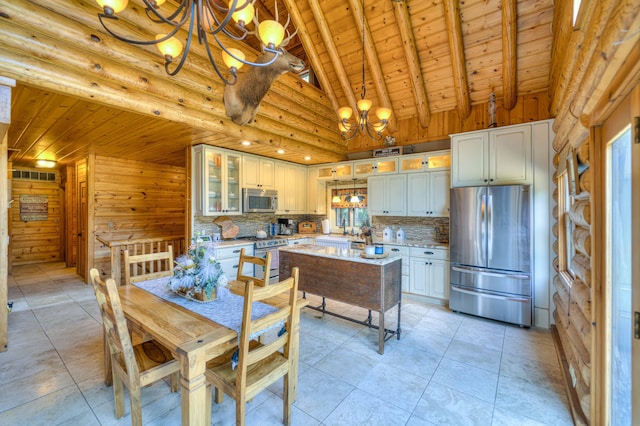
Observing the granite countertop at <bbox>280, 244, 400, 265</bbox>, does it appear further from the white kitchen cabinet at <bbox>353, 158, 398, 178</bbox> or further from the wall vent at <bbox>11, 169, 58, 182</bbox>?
the wall vent at <bbox>11, 169, 58, 182</bbox>

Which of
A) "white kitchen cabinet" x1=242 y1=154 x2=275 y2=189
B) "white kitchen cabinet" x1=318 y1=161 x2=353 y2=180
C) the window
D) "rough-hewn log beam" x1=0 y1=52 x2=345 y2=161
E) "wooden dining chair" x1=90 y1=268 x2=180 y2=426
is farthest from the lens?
the window

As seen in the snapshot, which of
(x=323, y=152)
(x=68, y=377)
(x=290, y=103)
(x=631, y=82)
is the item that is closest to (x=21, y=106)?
(x=68, y=377)

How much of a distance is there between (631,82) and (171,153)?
6069 millimetres

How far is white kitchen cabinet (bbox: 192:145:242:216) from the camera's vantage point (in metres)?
4.48

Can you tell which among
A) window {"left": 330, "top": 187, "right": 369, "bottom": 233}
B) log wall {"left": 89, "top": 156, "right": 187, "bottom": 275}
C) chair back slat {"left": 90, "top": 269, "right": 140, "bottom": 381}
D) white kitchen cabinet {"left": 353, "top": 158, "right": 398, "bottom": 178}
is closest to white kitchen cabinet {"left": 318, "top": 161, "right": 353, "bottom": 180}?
white kitchen cabinet {"left": 353, "top": 158, "right": 398, "bottom": 178}

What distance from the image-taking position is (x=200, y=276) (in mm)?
2010

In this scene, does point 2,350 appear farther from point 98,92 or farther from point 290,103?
point 290,103

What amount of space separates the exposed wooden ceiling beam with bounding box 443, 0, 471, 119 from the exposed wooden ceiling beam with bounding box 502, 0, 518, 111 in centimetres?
49

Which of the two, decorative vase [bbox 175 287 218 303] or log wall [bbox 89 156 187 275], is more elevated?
log wall [bbox 89 156 187 275]

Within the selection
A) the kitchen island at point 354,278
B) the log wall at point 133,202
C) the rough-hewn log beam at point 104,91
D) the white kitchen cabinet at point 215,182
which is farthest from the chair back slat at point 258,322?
the log wall at point 133,202

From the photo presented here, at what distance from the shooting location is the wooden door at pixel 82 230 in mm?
5527

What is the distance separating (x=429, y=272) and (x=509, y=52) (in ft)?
10.7

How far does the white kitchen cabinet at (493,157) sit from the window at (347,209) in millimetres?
2060

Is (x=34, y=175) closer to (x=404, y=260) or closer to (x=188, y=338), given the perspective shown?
(x=188, y=338)
